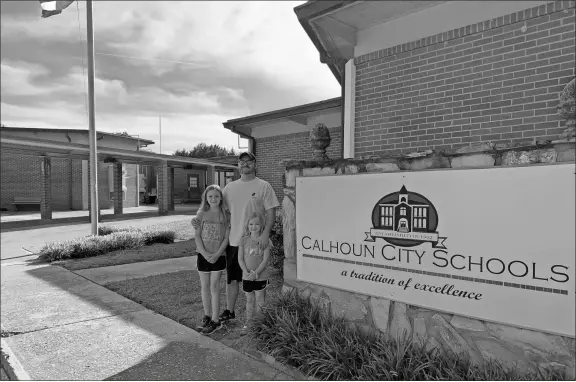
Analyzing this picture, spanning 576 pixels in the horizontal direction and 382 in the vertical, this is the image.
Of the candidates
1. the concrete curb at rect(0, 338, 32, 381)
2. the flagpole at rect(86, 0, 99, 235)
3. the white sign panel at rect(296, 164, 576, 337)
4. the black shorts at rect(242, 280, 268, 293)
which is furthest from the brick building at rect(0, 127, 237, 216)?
the white sign panel at rect(296, 164, 576, 337)

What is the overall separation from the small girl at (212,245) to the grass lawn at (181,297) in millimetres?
213

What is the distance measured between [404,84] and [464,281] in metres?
2.95

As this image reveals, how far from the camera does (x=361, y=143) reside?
5059 mm

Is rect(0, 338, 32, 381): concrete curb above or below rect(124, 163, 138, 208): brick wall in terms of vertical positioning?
below

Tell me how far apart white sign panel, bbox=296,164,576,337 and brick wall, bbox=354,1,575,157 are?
6.13 ft

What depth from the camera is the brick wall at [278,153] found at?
10.6 metres

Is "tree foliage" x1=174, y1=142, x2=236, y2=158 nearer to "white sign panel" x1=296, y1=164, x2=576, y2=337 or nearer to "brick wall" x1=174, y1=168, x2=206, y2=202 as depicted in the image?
"brick wall" x1=174, y1=168, x2=206, y2=202

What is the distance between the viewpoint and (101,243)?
8.37 metres

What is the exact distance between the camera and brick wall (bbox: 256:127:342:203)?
1062 centimetres

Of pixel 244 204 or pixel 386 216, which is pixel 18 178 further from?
pixel 386 216

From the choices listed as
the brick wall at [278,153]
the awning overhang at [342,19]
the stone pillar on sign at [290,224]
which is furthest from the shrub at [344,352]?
the brick wall at [278,153]

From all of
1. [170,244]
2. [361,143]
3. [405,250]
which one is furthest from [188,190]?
[405,250]

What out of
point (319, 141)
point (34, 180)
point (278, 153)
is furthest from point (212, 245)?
point (34, 180)

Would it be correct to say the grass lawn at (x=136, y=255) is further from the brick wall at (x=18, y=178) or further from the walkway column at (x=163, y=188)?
the brick wall at (x=18, y=178)
